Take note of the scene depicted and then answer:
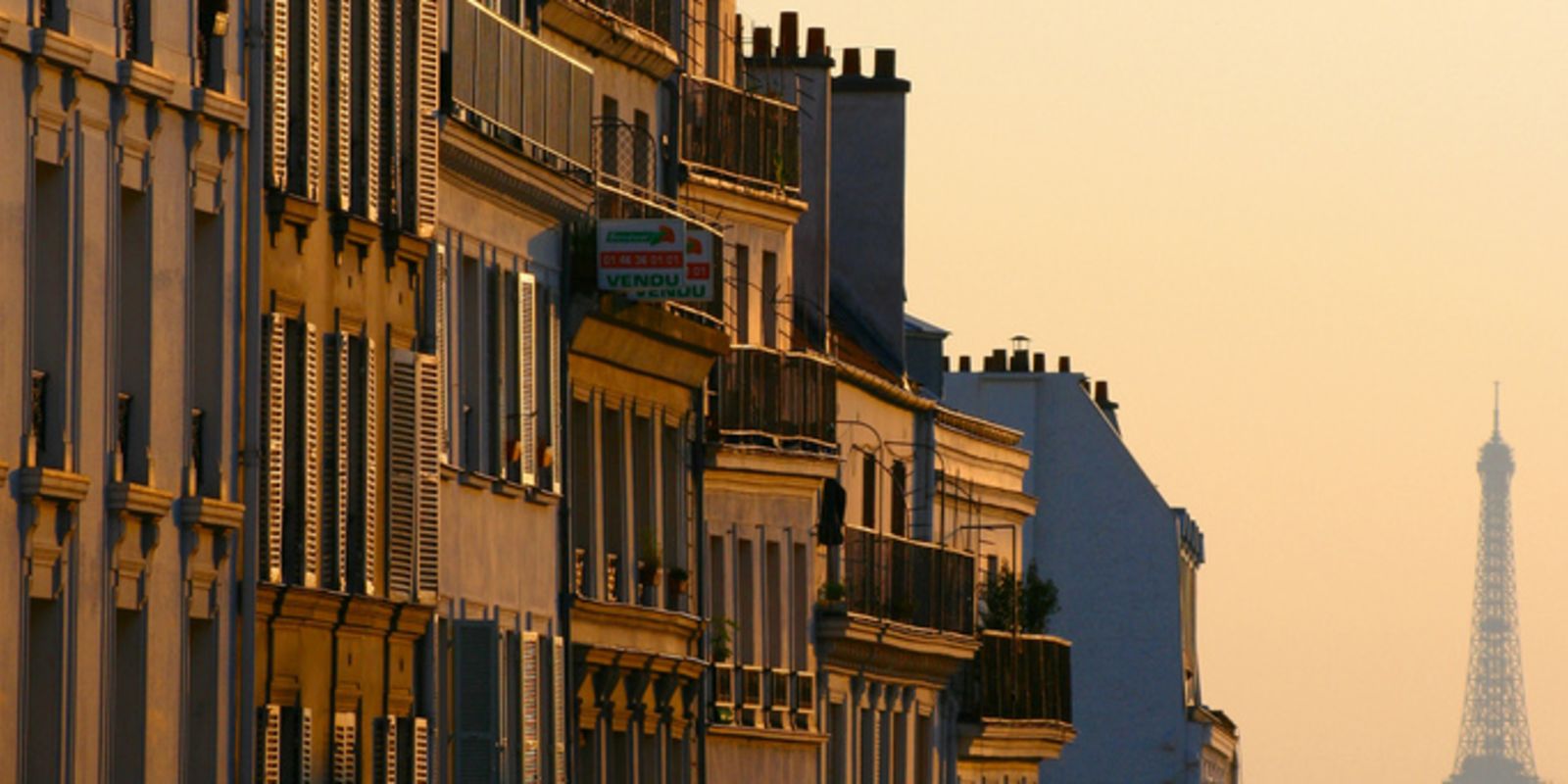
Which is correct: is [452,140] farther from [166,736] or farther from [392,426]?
[166,736]

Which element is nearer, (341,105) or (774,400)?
(341,105)

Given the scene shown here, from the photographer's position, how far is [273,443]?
A: 4594cm

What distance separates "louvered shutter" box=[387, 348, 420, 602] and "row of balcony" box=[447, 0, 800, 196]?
3.23 meters

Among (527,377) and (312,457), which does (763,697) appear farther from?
(312,457)

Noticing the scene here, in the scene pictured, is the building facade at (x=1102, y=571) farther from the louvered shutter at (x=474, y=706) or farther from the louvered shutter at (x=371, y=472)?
the louvered shutter at (x=371, y=472)

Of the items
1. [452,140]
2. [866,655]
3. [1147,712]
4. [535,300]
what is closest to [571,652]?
[535,300]

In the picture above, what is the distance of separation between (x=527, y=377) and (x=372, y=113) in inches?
251

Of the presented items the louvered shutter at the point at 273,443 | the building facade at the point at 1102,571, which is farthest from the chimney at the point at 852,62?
the louvered shutter at the point at 273,443

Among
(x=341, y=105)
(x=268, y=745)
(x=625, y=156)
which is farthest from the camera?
(x=625, y=156)

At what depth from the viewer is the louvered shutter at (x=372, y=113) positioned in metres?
48.7

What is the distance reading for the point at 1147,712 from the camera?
10819 cm

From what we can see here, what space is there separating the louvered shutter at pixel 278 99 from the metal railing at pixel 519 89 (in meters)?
5.20

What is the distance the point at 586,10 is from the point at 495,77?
19.1 ft

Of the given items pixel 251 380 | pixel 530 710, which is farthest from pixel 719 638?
pixel 251 380
